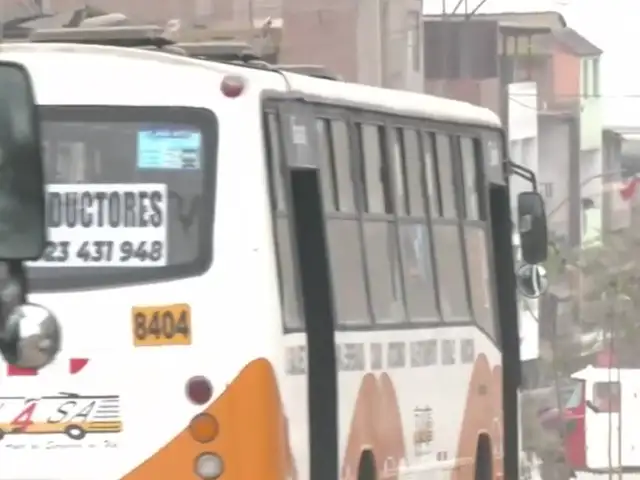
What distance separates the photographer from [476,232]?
1321 centimetres

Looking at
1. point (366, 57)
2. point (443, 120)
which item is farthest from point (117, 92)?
point (366, 57)

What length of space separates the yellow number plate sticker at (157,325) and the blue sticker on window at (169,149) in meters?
0.61

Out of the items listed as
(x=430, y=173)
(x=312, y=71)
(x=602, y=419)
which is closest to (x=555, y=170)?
(x=602, y=419)

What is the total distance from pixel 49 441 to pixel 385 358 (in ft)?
7.97

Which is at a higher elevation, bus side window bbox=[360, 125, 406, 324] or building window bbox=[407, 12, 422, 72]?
building window bbox=[407, 12, 422, 72]

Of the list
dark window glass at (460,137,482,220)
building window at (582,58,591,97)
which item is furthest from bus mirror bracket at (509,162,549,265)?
building window at (582,58,591,97)

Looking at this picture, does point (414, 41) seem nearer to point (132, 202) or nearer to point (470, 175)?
point (470, 175)

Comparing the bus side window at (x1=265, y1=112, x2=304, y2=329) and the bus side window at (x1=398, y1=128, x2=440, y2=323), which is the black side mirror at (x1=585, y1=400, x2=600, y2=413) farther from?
the bus side window at (x1=265, y1=112, x2=304, y2=329)

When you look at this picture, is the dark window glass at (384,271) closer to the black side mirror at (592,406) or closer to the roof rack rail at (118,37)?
the roof rack rail at (118,37)

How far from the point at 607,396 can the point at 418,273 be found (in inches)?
2391

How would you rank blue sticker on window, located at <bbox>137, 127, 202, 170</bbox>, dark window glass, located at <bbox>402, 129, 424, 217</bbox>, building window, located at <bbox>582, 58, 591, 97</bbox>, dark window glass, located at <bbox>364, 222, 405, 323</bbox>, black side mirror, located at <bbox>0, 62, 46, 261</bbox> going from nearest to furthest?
black side mirror, located at <bbox>0, 62, 46, 261</bbox> → blue sticker on window, located at <bbox>137, 127, 202, 170</bbox> → dark window glass, located at <bbox>364, 222, 405, 323</bbox> → dark window glass, located at <bbox>402, 129, 424, 217</bbox> → building window, located at <bbox>582, 58, 591, 97</bbox>

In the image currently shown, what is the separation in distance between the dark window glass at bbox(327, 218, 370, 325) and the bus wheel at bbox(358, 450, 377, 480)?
2.17 ft

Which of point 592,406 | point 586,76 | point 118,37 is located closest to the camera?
point 118,37

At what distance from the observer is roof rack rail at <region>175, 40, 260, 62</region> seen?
10695 mm
